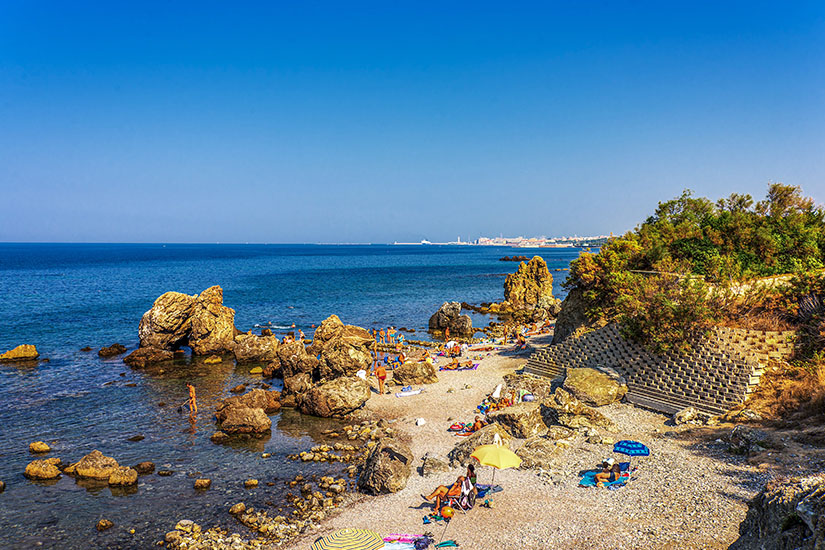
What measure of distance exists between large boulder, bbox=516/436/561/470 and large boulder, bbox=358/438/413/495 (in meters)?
4.38

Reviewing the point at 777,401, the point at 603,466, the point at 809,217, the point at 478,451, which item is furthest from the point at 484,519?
the point at 809,217

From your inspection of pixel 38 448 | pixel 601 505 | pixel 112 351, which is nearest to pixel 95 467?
pixel 38 448

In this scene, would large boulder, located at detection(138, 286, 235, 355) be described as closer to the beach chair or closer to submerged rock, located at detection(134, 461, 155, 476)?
submerged rock, located at detection(134, 461, 155, 476)

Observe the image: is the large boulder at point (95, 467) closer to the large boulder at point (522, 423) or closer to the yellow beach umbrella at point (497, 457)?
the yellow beach umbrella at point (497, 457)

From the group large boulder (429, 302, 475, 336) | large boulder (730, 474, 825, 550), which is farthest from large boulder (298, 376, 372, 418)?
large boulder (429, 302, 475, 336)

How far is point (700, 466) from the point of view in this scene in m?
15.4

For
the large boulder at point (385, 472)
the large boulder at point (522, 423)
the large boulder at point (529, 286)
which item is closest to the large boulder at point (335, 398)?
the large boulder at point (385, 472)

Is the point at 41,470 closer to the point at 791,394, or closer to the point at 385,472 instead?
the point at 385,472

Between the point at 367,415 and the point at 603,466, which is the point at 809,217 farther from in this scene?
the point at 367,415

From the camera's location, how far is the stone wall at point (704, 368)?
64.7ft

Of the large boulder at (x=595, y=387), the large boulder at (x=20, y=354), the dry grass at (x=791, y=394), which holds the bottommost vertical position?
the large boulder at (x=20, y=354)

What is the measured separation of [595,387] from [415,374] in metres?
11.2

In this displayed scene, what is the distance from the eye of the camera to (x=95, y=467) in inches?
710

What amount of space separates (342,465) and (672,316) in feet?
55.9
